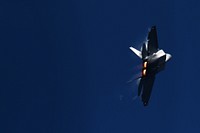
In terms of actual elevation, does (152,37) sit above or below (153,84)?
above

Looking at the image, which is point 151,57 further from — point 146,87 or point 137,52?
point 146,87

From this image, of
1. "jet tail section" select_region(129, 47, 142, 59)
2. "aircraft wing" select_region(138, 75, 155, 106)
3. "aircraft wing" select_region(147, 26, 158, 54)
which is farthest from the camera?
"aircraft wing" select_region(138, 75, 155, 106)

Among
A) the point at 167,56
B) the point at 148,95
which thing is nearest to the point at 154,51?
the point at 167,56

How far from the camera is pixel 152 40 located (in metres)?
41.4

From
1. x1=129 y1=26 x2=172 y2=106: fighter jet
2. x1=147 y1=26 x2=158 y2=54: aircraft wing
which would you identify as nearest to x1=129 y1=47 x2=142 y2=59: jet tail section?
x1=129 y1=26 x2=172 y2=106: fighter jet

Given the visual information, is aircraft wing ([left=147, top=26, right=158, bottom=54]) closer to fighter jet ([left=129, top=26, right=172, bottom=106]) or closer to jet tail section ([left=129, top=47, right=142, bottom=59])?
fighter jet ([left=129, top=26, right=172, bottom=106])

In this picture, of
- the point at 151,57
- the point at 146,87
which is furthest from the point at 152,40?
the point at 146,87

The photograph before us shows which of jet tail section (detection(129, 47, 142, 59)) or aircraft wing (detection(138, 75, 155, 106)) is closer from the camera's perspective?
jet tail section (detection(129, 47, 142, 59))

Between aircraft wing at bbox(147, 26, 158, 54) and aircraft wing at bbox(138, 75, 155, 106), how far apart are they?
2105 mm

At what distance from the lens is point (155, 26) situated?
41.5 meters

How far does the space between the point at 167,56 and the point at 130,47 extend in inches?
119

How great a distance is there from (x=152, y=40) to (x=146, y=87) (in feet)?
12.5

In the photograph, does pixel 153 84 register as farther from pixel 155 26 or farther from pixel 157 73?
pixel 155 26

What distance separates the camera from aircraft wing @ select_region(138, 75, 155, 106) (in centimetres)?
4225
